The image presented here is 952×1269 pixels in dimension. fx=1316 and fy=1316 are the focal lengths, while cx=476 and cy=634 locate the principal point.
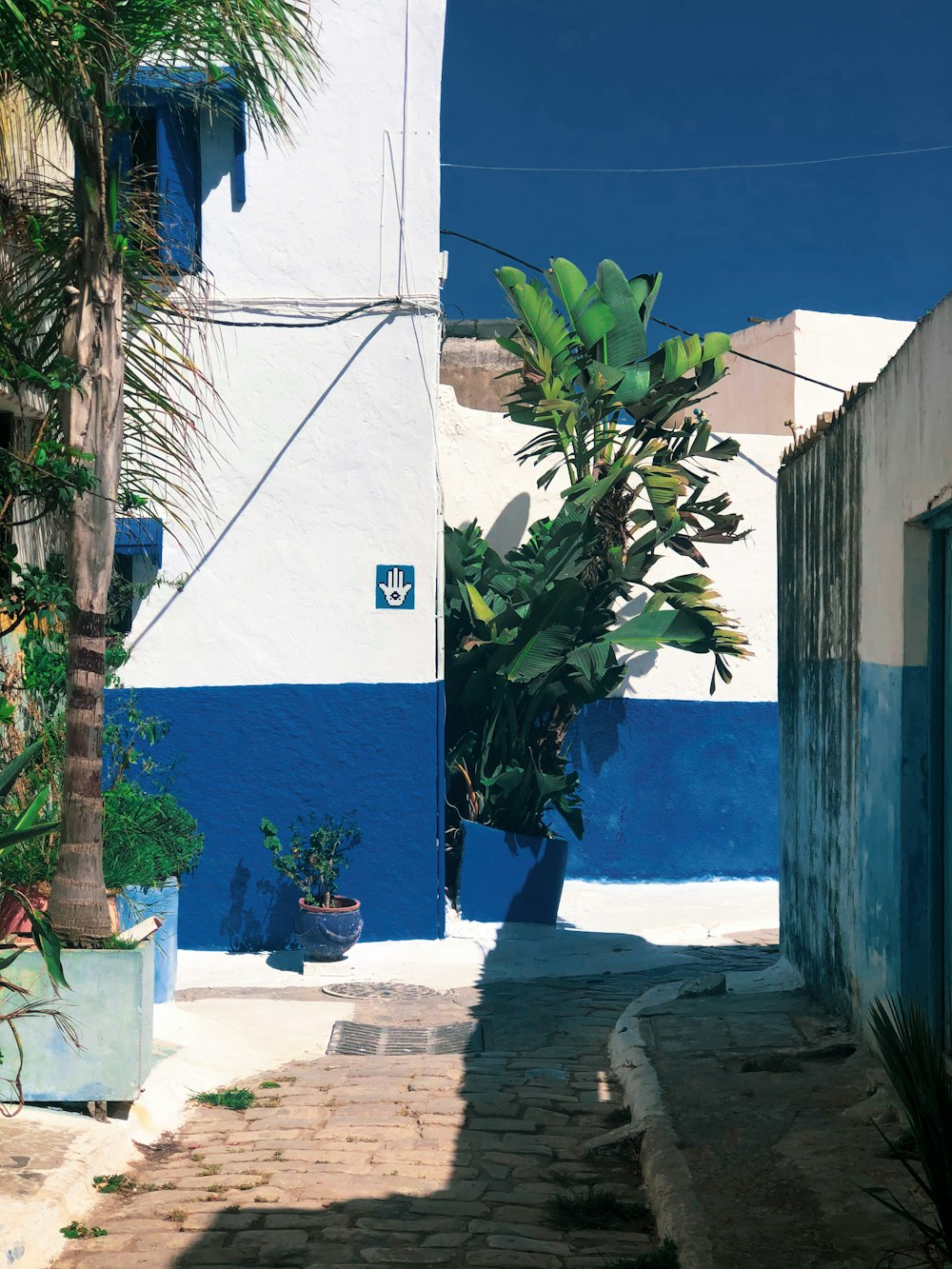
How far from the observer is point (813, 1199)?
15.1 ft

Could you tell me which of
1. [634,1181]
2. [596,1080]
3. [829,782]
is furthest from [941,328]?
[596,1080]

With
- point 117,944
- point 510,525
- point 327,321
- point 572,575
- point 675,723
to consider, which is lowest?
point 117,944

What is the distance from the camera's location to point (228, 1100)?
676 centimetres

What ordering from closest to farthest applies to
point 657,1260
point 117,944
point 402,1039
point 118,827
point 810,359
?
point 657,1260
point 117,944
point 118,827
point 402,1039
point 810,359

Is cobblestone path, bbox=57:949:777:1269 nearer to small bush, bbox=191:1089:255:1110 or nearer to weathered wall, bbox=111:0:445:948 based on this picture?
small bush, bbox=191:1089:255:1110

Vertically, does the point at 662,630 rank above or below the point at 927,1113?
above

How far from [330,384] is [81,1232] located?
727cm

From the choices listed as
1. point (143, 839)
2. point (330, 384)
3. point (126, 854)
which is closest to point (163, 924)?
point (143, 839)

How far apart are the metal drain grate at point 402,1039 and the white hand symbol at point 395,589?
348cm

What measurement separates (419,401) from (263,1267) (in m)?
7.50

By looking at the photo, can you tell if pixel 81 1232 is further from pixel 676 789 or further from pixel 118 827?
pixel 676 789

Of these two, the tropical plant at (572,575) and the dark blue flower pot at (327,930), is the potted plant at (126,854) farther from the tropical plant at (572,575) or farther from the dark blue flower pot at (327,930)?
the tropical plant at (572,575)

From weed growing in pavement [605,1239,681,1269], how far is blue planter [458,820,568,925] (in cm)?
697

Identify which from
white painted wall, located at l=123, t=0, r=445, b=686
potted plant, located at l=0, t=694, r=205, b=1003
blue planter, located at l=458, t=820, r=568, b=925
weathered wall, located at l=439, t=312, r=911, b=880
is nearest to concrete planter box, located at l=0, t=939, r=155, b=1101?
potted plant, located at l=0, t=694, r=205, b=1003
